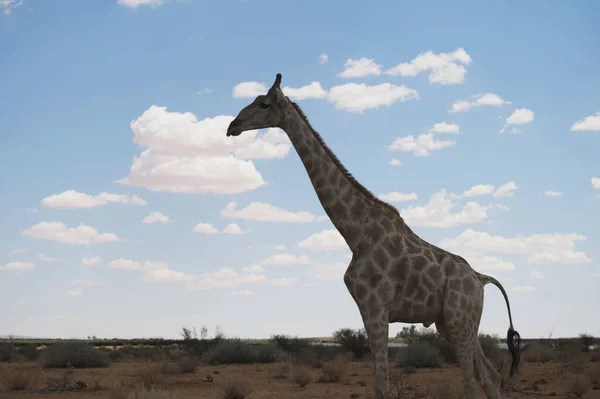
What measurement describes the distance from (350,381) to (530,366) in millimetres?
11091

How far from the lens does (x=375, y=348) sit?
8281 mm

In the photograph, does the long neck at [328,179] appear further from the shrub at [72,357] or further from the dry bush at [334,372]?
the shrub at [72,357]

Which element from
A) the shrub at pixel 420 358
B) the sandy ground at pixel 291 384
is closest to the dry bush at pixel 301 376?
the sandy ground at pixel 291 384

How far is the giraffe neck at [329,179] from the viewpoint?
360 inches

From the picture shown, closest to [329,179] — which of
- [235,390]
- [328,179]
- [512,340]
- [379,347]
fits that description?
[328,179]

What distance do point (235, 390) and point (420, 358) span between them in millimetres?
12891

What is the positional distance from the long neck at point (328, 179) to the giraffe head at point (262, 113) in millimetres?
160

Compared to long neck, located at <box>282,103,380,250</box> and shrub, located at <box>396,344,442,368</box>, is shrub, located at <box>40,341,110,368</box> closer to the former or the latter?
shrub, located at <box>396,344,442,368</box>

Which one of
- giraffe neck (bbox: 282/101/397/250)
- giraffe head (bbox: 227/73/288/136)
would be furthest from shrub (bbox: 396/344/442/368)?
giraffe head (bbox: 227/73/288/136)

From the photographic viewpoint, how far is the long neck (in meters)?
9.15

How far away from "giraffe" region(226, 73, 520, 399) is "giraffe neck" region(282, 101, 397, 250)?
0.5 inches

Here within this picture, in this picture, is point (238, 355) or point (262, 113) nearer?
point (262, 113)

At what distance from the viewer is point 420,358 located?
2681 centimetres

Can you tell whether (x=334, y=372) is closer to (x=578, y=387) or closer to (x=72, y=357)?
(x=578, y=387)
